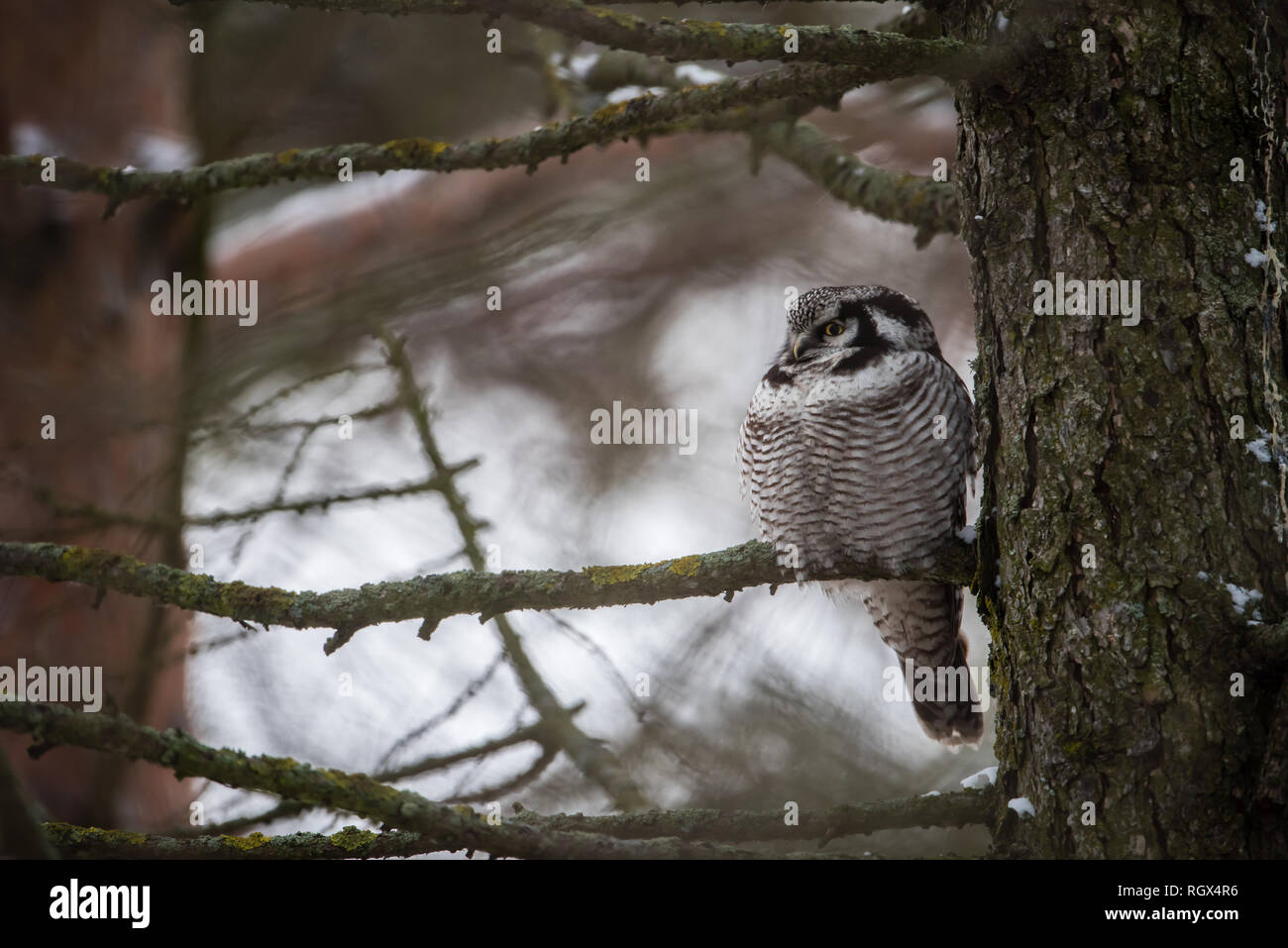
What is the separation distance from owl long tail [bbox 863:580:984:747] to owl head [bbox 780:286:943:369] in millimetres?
854

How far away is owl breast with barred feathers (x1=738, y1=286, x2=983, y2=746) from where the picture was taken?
11.5 feet

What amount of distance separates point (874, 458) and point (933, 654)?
3.08ft

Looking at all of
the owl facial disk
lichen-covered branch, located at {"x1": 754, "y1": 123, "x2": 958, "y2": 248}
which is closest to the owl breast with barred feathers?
the owl facial disk

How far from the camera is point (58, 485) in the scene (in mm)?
5195

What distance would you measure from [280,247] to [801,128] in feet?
11.4

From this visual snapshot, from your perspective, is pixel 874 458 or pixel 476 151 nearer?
pixel 476 151

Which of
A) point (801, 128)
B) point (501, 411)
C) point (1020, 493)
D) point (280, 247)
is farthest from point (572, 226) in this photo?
point (1020, 493)

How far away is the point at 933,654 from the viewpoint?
4004 mm

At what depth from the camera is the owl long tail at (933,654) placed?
12.7 ft

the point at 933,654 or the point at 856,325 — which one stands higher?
the point at 856,325

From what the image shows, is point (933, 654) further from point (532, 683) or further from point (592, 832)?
point (592, 832)

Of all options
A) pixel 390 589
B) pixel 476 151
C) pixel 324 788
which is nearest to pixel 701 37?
pixel 476 151

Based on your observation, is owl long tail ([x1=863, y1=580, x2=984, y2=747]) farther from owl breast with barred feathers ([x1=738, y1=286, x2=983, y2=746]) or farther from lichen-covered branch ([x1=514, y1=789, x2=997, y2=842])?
lichen-covered branch ([x1=514, y1=789, x2=997, y2=842])
